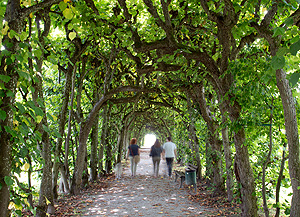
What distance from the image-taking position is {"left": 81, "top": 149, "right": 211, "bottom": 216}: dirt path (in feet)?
22.3

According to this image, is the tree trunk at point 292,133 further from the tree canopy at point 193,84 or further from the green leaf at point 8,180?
the green leaf at point 8,180

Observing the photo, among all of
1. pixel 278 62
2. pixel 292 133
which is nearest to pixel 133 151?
pixel 292 133

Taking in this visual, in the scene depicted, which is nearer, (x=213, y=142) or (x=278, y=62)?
(x=278, y=62)

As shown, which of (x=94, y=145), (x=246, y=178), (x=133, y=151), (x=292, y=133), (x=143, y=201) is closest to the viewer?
(x=292, y=133)

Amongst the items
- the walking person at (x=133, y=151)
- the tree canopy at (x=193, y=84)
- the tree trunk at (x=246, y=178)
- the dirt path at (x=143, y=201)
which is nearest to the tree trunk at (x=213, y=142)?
the tree canopy at (x=193, y=84)

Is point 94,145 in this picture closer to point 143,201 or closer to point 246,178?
point 143,201

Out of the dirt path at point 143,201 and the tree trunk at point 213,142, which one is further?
the tree trunk at point 213,142

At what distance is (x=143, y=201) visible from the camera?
8.15 meters

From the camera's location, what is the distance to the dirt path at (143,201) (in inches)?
268

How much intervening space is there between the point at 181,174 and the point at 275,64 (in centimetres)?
960

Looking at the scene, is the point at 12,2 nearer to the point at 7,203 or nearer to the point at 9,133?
the point at 9,133

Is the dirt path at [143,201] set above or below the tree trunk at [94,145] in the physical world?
below

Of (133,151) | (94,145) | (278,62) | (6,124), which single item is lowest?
(133,151)

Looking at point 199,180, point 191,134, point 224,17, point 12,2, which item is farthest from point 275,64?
point 199,180
